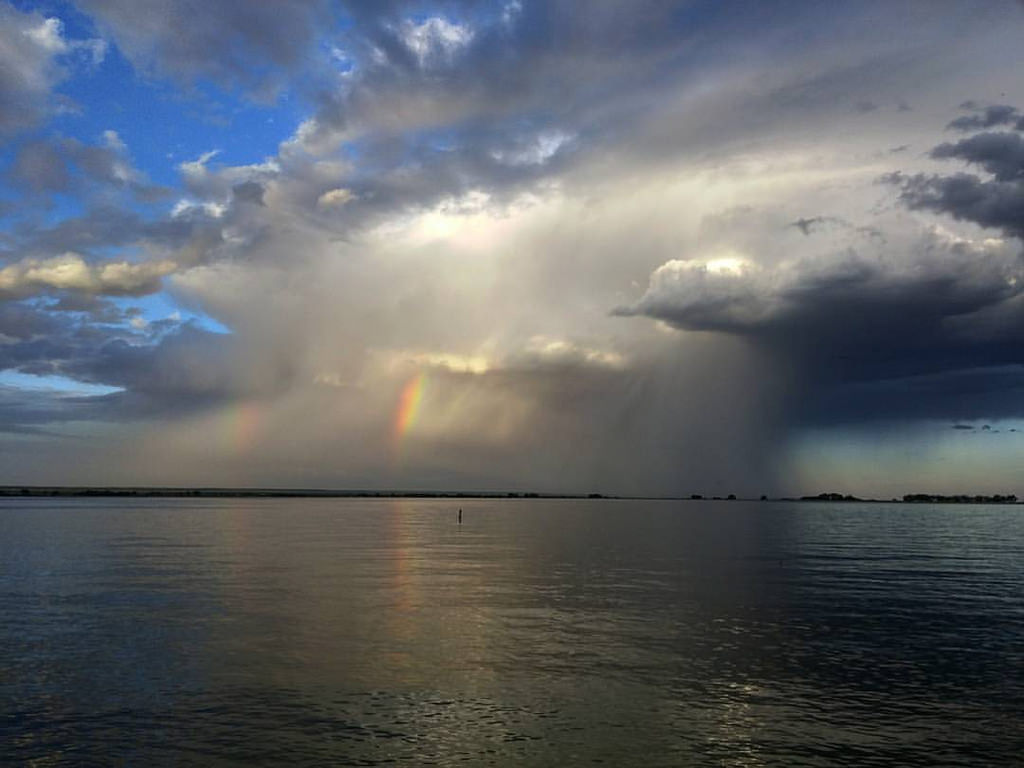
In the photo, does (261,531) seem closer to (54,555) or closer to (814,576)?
(54,555)

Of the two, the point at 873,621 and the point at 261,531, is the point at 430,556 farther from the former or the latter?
the point at 261,531

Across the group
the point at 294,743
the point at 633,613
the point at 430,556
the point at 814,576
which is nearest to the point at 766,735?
the point at 294,743

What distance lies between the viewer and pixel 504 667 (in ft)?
105

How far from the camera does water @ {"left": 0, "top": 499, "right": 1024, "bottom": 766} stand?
904 inches

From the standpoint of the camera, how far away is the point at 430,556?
82.0 m

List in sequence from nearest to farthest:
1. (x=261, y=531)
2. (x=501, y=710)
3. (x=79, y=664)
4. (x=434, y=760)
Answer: (x=434, y=760)
(x=501, y=710)
(x=79, y=664)
(x=261, y=531)

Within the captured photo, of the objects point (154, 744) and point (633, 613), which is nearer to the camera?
point (154, 744)

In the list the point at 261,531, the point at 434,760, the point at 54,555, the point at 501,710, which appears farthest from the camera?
the point at 261,531

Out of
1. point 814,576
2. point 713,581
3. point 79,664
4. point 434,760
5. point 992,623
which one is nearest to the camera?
point 434,760

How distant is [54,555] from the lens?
255ft

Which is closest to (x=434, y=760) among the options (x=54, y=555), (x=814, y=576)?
(x=814, y=576)

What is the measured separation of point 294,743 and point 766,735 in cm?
1393

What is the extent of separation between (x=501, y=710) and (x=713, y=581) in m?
40.3

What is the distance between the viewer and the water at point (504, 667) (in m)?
23.0
